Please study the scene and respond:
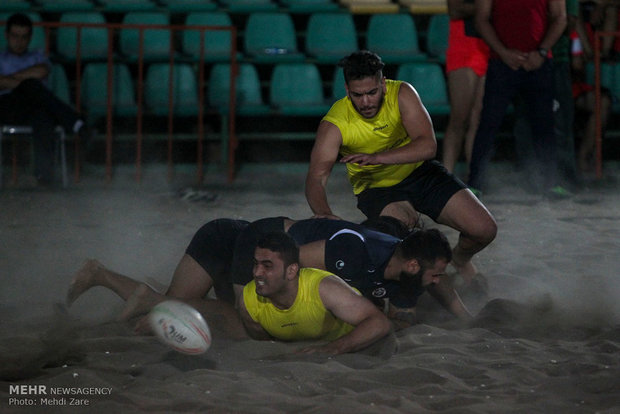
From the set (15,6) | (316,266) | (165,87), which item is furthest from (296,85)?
(316,266)

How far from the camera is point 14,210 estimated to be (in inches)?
347

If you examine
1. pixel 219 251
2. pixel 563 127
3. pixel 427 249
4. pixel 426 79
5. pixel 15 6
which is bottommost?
pixel 219 251

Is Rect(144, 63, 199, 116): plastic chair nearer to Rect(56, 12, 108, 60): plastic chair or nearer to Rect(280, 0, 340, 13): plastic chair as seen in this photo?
Rect(56, 12, 108, 60): plastic chair

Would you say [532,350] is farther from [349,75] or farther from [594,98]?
[594,98]

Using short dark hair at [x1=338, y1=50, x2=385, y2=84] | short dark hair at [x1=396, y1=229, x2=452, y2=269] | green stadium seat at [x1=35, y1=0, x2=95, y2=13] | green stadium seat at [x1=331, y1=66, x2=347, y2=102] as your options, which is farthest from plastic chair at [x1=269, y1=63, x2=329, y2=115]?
short dark hair at [x1=396, y1=229, x2=452, y2=269]

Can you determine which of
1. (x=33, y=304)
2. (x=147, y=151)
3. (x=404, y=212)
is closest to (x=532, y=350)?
(x=404, y=212)

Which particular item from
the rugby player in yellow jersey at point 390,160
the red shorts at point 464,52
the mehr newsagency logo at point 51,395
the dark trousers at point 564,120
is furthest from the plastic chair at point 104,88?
the mehr newsagency logo at point 51,395

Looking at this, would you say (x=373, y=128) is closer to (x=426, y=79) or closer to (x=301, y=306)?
(x=301, y=306)

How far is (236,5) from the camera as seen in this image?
12070 millimetres

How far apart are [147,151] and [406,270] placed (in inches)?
267

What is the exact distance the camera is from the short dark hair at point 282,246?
4.82 m

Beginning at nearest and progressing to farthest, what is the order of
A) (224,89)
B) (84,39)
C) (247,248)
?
(247,248) → (224,89) → (84,39)

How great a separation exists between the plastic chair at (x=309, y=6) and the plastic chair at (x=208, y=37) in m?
0.86

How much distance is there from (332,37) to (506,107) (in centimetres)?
311
